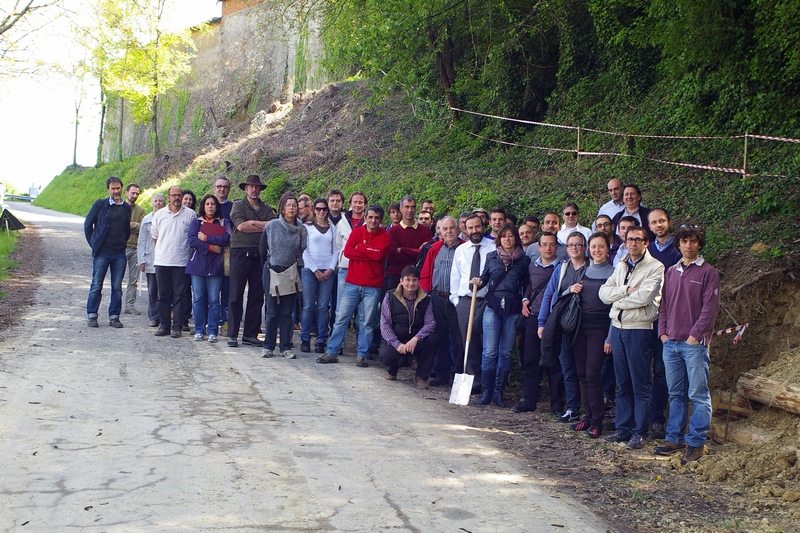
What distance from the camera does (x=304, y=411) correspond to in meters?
7.06

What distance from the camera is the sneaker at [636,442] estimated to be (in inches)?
268

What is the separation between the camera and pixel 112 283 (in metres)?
11.0

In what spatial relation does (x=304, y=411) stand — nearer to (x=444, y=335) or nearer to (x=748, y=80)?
(x=444, y=335)

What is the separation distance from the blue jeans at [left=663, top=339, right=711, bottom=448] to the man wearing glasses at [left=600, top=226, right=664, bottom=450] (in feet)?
0.90

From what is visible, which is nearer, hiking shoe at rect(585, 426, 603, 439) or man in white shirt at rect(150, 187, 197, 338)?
hiking shoe at rect(585, 426, 603, 439)

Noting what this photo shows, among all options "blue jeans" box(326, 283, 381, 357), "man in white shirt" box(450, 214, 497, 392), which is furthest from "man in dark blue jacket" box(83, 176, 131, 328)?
"man in white shirt" box(450, 214, 497, 392)

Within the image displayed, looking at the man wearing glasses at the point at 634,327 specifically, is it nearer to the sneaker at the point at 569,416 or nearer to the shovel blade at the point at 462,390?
the sneaker at the point at 569,416

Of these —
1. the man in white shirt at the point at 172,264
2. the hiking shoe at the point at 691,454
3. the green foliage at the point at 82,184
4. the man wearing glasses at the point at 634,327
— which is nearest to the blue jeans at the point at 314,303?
the man in white shirt at the point at 172,264

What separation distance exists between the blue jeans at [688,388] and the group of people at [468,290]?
0.04 ft

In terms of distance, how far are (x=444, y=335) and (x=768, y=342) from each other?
3792 mm

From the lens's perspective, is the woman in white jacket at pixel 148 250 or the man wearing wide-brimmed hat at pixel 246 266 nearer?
the man wearing wide-brimmed hat at pixel 246 266

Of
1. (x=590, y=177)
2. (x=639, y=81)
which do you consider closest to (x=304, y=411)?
(x=590, y=177)

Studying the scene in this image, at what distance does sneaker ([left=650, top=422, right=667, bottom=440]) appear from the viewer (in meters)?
7.11

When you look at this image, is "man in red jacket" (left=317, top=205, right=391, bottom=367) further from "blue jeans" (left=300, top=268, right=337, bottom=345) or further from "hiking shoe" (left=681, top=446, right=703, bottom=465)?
"hiking shoe" (left=681, top=446, right=703, bottom=465)
